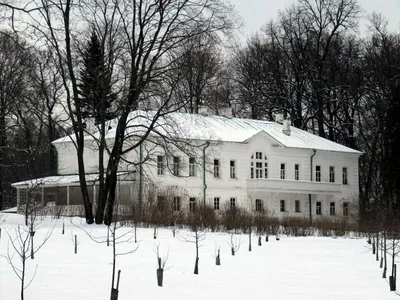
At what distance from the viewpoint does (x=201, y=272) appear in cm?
2323

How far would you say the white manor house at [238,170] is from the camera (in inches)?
2101

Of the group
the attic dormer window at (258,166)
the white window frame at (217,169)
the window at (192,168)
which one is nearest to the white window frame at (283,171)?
the attic dormer window at (258,166)

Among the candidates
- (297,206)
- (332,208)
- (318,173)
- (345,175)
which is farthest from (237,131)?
(345,175)

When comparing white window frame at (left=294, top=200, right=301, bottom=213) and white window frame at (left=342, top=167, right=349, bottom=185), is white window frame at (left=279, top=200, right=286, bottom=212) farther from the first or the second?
white window frame at (left=342, top=167, right=349, bottom=185)

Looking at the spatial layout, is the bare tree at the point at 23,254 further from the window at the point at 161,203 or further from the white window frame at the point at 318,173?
the white window frame at the point at 318,173

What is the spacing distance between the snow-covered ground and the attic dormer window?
2215 cm

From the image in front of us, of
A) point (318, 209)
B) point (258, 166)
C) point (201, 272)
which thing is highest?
point (258, 166)

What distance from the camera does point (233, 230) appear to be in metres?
42.3

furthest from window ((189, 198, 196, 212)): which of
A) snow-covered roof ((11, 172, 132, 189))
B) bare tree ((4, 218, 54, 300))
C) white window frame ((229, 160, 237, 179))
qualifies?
bare tree ((4, 218, 54, 300))

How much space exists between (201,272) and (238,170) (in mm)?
34441

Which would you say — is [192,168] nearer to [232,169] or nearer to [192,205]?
[232,169]

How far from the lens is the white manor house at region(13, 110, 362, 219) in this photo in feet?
175

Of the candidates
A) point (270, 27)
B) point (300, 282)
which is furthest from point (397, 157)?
point (300, 282)

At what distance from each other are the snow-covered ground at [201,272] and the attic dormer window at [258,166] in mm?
22150
